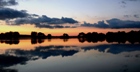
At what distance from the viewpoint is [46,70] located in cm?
1583

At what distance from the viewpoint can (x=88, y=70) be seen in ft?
51.4

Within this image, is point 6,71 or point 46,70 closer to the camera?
point 6,71

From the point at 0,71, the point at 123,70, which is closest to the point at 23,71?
the point at 0,71

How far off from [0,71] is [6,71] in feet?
1.36

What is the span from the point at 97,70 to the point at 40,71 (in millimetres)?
3970

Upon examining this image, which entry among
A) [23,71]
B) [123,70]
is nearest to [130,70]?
[123,70]

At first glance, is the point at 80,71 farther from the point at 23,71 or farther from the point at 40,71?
the point at 23,71

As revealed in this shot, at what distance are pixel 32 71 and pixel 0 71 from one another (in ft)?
6.97

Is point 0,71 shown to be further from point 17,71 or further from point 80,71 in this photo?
point 80,71

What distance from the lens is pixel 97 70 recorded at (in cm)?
1555

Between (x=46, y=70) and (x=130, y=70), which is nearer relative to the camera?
(x=130, y=70)

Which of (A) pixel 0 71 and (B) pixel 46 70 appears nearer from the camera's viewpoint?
(A) pixel 0 71

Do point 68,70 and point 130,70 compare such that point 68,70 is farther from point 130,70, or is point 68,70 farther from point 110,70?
point 130,70

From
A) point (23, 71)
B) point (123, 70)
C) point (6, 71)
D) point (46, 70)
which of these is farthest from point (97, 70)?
point (6, 71)
